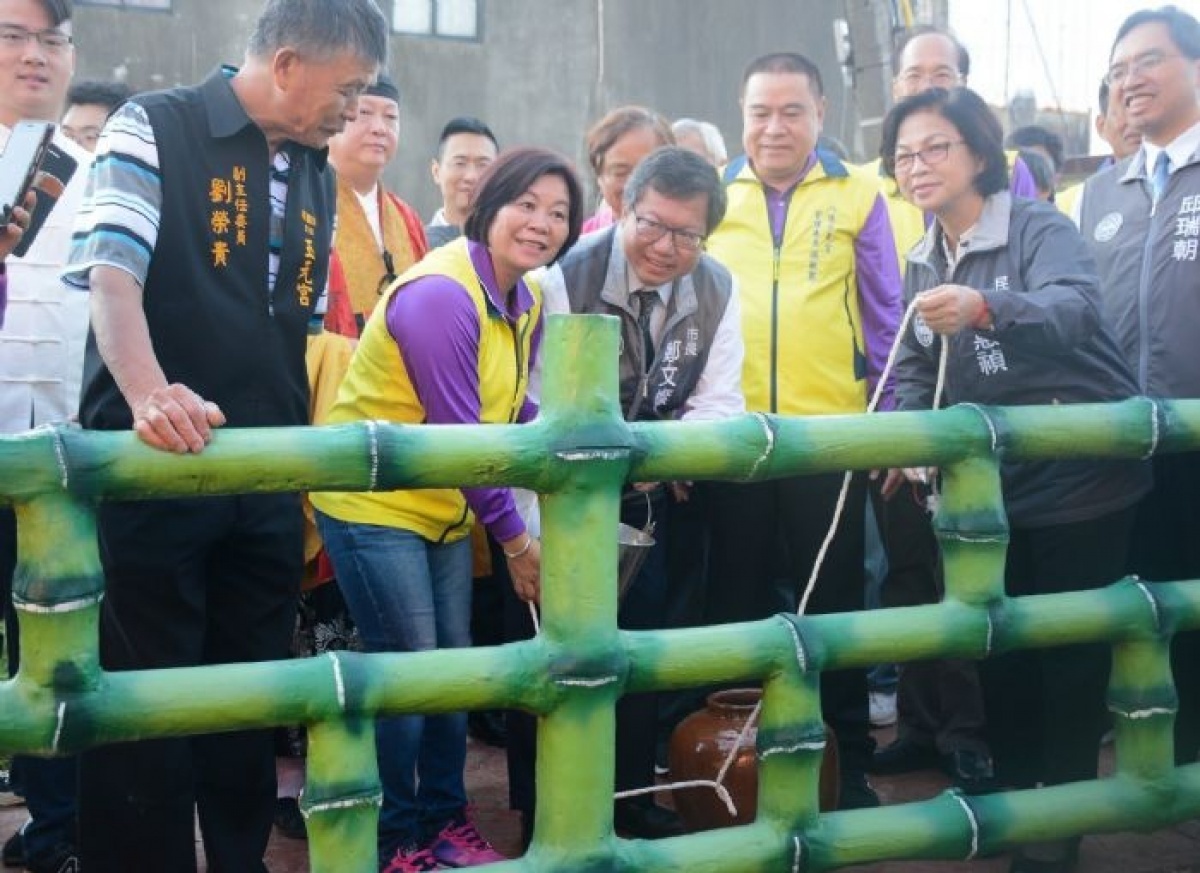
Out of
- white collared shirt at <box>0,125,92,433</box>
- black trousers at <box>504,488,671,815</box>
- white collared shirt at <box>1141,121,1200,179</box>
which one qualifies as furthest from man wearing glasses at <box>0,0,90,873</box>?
white collared shirt at <box>1141,121,1200,179</box>

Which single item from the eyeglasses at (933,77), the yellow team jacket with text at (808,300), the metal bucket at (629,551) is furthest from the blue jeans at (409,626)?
the eyeglasses at (933,77)

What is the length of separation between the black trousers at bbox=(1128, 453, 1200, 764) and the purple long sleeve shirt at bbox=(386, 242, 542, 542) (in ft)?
5.77

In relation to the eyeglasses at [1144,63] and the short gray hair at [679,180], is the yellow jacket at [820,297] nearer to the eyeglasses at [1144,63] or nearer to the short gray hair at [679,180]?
the short gray hair at [679,180]

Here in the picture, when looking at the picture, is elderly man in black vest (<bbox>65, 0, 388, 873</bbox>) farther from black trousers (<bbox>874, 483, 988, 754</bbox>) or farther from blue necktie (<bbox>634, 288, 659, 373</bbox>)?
black trousers (<bbox>874, 483, 988, 754</bbox>)

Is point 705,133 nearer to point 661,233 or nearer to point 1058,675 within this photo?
point 661,233

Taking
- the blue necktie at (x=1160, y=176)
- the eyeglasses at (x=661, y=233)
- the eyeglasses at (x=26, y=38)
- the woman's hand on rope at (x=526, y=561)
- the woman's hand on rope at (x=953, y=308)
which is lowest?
the woman's hand on rope at (x=526, y=561)

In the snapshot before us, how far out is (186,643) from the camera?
2.62 m

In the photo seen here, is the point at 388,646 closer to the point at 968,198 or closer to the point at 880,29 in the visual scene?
the point at 968,198

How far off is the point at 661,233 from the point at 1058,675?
1.46 metres

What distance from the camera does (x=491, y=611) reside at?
423 centimetres

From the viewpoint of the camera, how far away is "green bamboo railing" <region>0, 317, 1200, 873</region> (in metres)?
1.90

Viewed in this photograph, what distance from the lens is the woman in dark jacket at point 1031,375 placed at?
3.04 metres

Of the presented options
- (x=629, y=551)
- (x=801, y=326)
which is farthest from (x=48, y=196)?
(x=801, y=326)

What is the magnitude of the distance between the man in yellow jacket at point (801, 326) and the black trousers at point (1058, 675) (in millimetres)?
516
